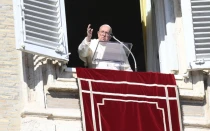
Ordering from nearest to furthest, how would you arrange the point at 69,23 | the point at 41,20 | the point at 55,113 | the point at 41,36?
the point at 55,113 < the point at 41,36 < the point at 41,20 < the point at 69,23

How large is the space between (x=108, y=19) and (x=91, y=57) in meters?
2.24

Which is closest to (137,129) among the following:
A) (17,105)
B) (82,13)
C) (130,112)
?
(130,112)

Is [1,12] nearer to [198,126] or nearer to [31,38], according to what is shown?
[31,38]

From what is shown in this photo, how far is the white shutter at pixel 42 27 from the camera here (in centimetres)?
1828

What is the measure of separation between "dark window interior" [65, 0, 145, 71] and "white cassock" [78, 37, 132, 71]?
1332mm

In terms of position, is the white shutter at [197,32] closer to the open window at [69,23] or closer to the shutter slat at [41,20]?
the open window at [69,23]


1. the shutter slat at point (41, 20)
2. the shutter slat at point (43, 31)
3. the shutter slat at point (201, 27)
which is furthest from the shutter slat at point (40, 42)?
the shutter slat at point (201, 27)

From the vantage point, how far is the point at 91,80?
18453 mm

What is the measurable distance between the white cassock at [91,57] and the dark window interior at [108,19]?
133 cm

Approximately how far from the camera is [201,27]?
62.6ft

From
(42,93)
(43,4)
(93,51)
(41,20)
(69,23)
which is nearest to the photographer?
(42,93)

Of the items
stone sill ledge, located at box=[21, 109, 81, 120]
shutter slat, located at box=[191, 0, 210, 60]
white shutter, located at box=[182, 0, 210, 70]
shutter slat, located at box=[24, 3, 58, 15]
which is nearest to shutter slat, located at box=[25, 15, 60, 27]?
shutter slat, located at box=[24, 3, 58, 15]

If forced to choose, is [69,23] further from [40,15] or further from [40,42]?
[40,42]

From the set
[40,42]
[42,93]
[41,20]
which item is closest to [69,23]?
[41,20]
